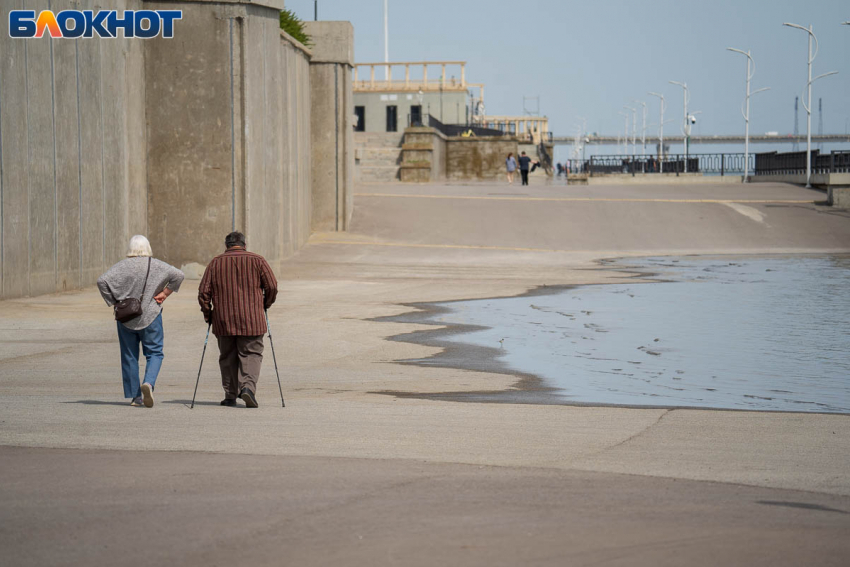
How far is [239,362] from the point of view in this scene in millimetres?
9852

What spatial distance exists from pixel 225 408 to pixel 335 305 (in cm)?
1007

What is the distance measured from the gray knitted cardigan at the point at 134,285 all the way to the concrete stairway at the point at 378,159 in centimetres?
5336

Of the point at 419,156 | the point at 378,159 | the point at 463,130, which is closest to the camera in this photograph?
the point at 419,156

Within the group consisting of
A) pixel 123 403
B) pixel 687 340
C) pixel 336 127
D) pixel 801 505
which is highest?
pixel 336 127

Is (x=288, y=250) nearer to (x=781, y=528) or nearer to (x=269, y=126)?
(x=269, y=126)

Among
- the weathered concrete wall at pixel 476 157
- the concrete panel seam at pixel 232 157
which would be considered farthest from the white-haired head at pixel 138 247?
the weathered concrete wall at pixel 476 157

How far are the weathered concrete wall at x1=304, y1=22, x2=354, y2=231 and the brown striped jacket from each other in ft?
79.1

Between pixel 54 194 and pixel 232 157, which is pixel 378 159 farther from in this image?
pixel 54 194

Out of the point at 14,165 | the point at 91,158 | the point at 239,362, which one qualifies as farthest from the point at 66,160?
the point at 239,362

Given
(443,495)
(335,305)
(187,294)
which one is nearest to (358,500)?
(443,495)

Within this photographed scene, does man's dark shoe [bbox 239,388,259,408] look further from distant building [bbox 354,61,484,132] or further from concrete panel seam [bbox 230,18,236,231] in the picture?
distant building [bbox 354,61,484,132]

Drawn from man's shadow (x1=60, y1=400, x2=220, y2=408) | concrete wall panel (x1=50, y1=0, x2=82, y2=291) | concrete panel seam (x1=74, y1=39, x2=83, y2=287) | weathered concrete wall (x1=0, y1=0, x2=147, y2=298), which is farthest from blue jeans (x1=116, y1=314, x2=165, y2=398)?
concrete panel seam (x1=74, y1=39, x2=83, y2=287)

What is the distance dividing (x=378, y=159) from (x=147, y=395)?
56588 millimetres

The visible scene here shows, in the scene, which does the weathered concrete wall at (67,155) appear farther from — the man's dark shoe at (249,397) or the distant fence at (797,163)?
the distant fence at (797,163)
